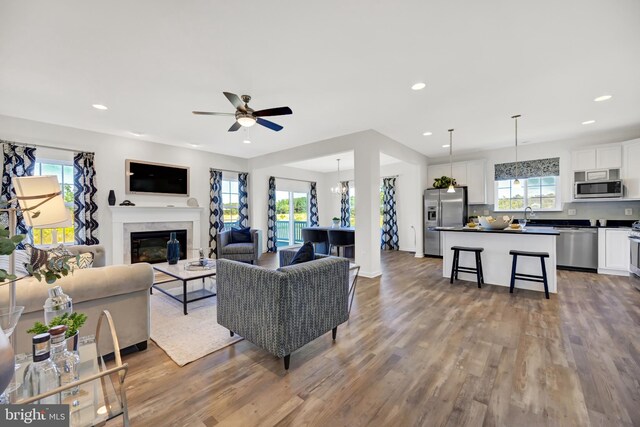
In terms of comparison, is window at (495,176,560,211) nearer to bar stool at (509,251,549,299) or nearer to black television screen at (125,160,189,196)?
bar stool at (509,251,549,299)

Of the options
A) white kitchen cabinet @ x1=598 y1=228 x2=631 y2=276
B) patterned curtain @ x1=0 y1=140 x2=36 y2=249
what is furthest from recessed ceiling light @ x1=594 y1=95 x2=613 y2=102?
patterned curtain @ x1=0 y1=140 x2=36 y2=249

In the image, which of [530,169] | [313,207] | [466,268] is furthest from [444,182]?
[313,207]

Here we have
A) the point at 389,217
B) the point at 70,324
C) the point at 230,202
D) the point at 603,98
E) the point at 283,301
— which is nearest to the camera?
the point at 70,324

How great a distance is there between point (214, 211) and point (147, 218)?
144 cm

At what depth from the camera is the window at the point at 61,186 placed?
4.39 meters

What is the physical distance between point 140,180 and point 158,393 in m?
4.81

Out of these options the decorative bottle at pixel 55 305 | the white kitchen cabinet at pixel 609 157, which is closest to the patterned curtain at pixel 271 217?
the decorative bottle at pixel 55 305

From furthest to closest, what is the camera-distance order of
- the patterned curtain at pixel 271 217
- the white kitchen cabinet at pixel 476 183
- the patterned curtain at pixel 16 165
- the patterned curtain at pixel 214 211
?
the patterned curtain at pixel 271 217 < the patterned curtain at pixel 214 211 < the white kitchen cabinet at pixel 476 183 < the patterned curtain at pixel 16 165

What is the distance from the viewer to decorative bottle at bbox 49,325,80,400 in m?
1.21

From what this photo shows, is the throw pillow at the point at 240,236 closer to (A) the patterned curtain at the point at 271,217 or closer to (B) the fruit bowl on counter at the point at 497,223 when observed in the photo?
(A) the patterned curtain at the point at 271,217

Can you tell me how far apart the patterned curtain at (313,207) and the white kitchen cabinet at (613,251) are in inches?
265

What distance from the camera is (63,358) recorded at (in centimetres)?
125

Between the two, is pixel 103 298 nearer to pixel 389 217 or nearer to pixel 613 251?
pixel 389 217

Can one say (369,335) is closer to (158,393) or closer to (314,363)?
(314,363)
